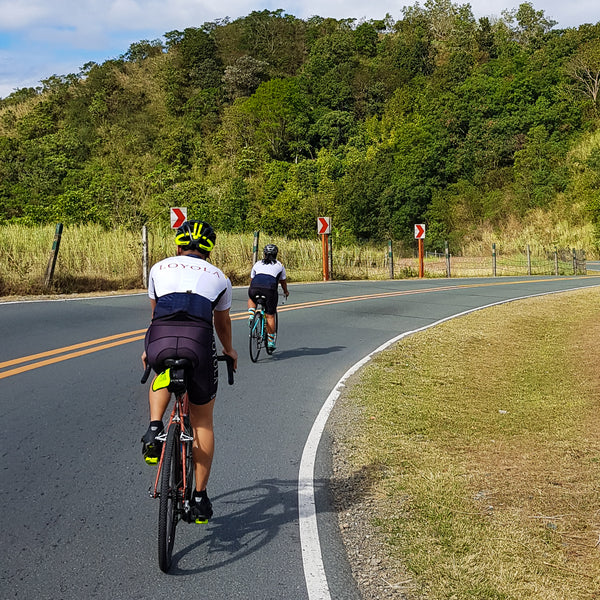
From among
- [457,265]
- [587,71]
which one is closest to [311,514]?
[457,265]

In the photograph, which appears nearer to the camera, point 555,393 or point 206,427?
point 206,427

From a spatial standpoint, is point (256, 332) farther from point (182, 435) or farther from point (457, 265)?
point (457, 265)

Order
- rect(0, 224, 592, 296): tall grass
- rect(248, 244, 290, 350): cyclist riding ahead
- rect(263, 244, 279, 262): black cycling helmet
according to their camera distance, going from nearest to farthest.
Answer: rect(263, 244, 279, 262): black cycling helmet → rect(248, 244, 290, 350): cyclist riding ahead → rect(0, 224, 592, 296): tall grass

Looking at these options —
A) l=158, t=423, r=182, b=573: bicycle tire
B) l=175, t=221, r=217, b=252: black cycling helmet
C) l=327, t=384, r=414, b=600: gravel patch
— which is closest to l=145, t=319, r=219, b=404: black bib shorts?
l=158, t=423, r=182, b=573: bicycle tire

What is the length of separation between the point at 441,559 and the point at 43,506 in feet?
8.88

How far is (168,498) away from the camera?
392 cm

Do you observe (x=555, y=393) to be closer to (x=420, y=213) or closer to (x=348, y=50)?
(x=420, y=213)

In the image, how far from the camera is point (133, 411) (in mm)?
7449

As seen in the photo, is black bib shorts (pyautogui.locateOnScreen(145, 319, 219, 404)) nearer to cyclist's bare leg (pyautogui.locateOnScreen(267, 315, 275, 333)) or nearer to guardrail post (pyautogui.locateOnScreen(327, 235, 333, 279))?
cyclist's bare leg (pyautogui.locateOnScreen(267, 315, 275, 333))

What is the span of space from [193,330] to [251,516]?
1597mm

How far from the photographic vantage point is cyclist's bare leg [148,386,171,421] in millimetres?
4168

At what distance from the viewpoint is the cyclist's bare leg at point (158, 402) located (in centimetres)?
417

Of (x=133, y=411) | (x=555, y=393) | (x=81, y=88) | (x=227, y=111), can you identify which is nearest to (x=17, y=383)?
(x=133, y=411)

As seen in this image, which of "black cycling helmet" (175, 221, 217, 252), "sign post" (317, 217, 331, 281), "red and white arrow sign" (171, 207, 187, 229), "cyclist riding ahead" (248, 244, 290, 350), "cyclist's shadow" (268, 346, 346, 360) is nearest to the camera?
"black cycling helmet" (175, 221, 217, 252)
